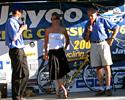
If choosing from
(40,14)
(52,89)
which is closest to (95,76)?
(52,89)

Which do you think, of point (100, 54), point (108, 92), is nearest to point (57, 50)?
point (100, 54)

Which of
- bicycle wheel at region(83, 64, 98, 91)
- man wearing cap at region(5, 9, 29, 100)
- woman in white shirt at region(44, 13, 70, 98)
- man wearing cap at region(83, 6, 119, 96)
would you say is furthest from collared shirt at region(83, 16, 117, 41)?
man wearing cap at region(5, 9, 29, 100)

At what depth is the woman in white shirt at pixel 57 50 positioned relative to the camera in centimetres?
1020

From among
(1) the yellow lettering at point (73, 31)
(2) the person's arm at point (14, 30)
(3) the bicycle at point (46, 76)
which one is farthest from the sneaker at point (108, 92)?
(2) the person's arm at point (14, 30)

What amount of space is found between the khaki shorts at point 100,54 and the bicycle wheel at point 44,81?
4.39ft

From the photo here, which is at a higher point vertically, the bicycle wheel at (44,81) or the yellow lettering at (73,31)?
the yellow lettering at (73,31)

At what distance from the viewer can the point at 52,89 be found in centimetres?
1116

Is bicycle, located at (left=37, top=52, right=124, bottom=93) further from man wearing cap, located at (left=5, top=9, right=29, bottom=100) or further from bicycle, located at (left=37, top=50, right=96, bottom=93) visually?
man wearing cap, located at (left=5, top=9, right=29, bottom=100)

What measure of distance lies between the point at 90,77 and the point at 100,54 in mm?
1216

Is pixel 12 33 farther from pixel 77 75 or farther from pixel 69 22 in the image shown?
pixel 77 75

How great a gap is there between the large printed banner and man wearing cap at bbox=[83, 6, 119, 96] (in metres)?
0.92

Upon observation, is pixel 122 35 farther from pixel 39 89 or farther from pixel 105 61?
pixel 39 89

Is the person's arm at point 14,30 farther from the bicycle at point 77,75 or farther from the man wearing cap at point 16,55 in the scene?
the bicycle at point 77,75

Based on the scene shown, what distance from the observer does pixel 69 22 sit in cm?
1122
